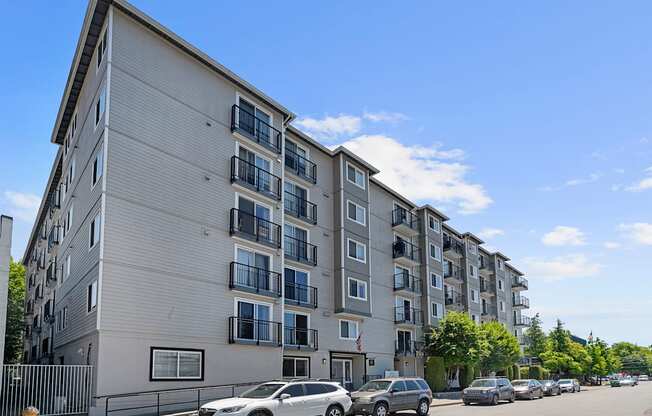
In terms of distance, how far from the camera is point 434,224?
49344 millimetres

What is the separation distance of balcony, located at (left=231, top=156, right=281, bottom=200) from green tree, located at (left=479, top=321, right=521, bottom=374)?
24.9m

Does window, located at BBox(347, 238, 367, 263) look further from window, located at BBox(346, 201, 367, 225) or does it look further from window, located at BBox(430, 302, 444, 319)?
window, located at BBox(430, 302, 444, 319)

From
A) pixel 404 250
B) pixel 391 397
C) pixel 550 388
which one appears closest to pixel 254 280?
pixel 391 397

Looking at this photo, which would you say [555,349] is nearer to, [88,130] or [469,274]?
[469,274]

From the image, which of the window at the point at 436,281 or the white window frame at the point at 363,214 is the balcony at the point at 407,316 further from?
the white window frame at the point at 363,214

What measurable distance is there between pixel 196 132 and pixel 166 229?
15.8 ft

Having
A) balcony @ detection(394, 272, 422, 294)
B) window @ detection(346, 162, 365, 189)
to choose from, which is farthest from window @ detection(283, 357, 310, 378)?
window @ detection(346, 162, 365, 189)

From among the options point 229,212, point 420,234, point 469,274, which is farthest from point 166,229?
point 469,274

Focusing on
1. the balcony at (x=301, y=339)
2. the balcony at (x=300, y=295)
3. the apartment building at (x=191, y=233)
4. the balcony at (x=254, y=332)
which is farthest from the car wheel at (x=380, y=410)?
the balcony at (x=300, y=295)

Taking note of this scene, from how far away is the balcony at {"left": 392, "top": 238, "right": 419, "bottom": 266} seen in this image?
4212 centimetres

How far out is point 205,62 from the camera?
26.7 metres

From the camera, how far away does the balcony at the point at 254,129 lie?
27859mm

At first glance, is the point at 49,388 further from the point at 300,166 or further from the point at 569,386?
the point at 569,386

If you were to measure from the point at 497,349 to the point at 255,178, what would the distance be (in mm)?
29766
